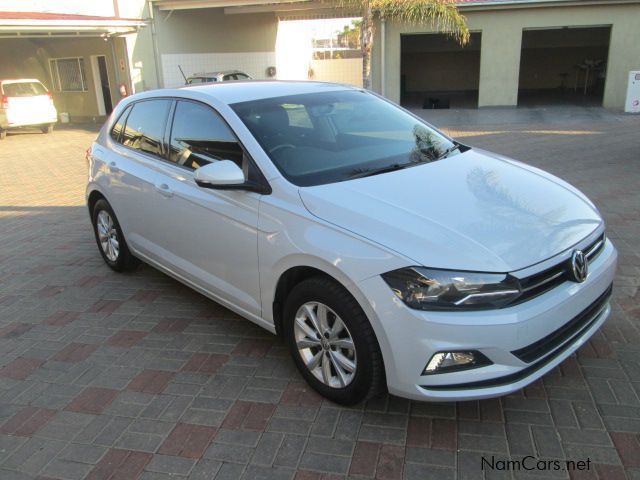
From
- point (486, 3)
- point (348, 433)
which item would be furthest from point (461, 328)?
point (486, 3)

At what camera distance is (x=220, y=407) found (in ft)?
10.5

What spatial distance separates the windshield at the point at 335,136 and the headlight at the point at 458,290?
950 mm

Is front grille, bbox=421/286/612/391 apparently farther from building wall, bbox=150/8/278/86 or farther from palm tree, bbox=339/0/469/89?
building wall, bbox=150/8/278/86

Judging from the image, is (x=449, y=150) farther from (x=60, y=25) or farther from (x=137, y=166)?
(x=60, y=25)

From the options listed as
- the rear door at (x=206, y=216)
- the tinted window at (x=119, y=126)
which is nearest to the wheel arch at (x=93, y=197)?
the tinted window at (x=119, y=126)

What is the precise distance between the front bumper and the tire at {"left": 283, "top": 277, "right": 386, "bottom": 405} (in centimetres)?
10

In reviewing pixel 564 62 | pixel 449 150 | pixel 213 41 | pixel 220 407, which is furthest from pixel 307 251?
pixel 564 62

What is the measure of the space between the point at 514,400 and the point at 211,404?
67.5 inches

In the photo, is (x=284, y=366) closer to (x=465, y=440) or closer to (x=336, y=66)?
(x=465, y=440)

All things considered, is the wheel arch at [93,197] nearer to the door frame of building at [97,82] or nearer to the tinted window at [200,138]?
the tinted window at [200,138]

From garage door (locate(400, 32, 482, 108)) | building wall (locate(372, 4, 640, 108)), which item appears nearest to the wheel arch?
building wall (locate(372, 4, 640, 108))

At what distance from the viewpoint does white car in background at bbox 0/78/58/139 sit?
1692 centimetres

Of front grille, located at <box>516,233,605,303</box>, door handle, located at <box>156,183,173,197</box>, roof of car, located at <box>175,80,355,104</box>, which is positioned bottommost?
front grille, located at <box>516,233,605,303</box>

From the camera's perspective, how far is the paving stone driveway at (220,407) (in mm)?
2723
